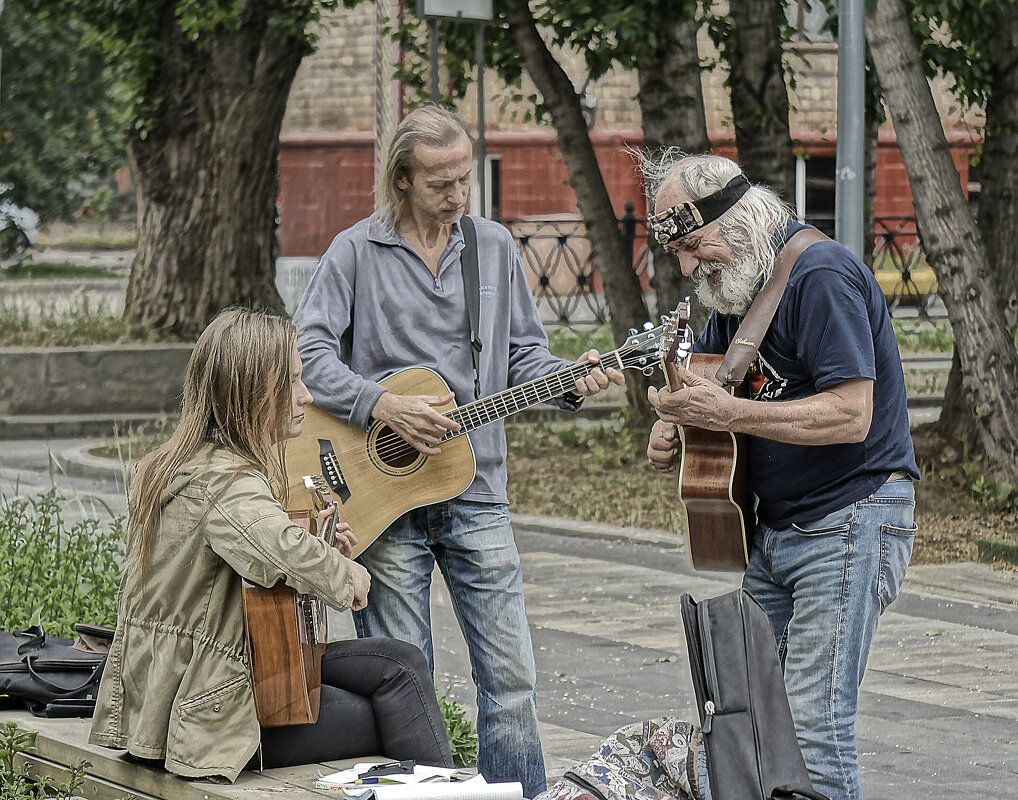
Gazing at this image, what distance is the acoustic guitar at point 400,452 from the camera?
14.3 ft

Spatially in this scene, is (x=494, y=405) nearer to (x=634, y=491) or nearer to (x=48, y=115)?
(x=634, y=491)

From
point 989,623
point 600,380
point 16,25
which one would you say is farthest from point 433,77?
point 16,25

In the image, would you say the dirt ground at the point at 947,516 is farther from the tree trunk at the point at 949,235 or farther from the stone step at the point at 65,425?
the stone step at the point at 65,425

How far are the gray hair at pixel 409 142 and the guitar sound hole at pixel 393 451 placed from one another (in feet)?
1.91

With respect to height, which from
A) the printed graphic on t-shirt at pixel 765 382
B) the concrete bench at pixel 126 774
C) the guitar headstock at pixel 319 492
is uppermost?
the printed graphic on t-shirt at pixel 765 382

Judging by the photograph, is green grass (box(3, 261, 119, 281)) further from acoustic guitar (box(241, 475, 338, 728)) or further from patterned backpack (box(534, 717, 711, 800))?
patterned backpack (box(534, 717, 711, 800))

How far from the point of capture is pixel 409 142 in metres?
4.30

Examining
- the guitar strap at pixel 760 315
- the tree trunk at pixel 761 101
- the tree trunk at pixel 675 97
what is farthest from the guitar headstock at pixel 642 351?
the tree trunk at pixel 761 101

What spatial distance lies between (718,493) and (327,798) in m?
1.18

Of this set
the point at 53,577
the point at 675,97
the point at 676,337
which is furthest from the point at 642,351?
the point at 675,97

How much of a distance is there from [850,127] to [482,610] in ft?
14.9

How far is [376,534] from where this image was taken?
4332 millimetres

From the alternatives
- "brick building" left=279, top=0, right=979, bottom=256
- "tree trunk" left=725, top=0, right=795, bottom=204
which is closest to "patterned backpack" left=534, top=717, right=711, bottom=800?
"tree trunk" left=725, top=0, right=795, bottom=204

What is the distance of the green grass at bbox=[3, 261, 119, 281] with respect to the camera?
3505 cm
